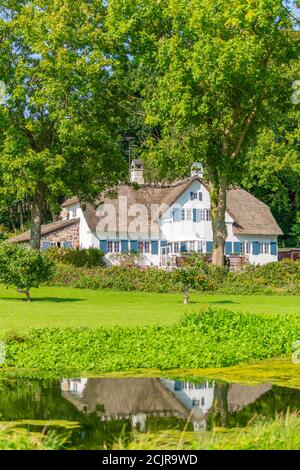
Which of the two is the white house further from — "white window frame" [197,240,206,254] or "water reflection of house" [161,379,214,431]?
"water reflection of house" [161,379,214,431]

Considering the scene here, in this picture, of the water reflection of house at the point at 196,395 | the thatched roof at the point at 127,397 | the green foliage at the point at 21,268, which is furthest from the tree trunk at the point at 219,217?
the thatched roof at the point at 127,397

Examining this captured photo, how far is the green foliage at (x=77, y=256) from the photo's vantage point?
54.3 metres

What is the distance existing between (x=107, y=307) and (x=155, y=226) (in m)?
41.9

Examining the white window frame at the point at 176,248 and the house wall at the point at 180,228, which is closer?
the house wall at the point at 180,228

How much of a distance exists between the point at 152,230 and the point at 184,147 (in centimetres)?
2296

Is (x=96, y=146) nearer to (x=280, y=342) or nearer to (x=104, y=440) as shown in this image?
(x=280, y=342)

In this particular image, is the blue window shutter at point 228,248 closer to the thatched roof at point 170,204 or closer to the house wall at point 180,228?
the thatched roof at point 170,204

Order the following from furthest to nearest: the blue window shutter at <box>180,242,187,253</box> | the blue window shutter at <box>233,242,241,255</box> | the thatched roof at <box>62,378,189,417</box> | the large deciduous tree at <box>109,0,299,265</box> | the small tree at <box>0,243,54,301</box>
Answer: the blue window shutter at <box>233,242,241,255</box> < the blue window shutter at <box>180,242,187,253</box> < the large deciduous tree at <box>109,0,299,265</box> < the small tree at <box>0,243,54,301</box> < the thatched roof at <box>62,378,189,417</box>

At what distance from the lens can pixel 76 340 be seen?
19.5m

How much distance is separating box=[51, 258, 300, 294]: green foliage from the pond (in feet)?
80.6

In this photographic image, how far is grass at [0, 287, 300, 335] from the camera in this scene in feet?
81.0

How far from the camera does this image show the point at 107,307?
31172 millimetres

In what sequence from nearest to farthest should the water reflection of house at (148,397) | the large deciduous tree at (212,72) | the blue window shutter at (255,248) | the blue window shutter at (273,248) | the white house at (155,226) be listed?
the water reflection of house at (148,397) < the large deciduous tree at (212,72) < the white house at (155,226) < the blue window shutter at (255,248) < the blue window shutter at (273,248)

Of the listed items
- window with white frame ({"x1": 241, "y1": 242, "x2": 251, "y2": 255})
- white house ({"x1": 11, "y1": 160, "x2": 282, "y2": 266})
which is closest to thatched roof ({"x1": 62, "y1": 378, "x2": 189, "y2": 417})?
white house ({"x1": 11, "y1": 160, "x2": 282, "y2": 266})
